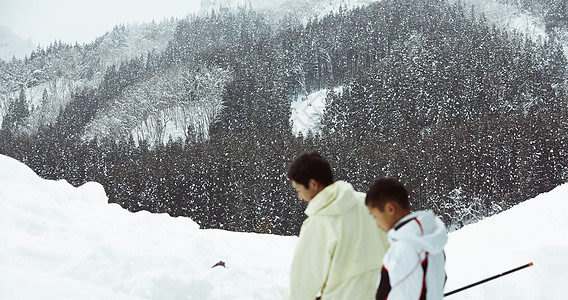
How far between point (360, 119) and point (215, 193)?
27.5 meters

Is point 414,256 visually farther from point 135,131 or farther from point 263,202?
point 135,131

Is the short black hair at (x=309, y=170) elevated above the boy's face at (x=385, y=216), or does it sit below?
above

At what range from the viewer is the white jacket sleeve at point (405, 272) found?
6.86 feet

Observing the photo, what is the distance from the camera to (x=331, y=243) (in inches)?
90.9

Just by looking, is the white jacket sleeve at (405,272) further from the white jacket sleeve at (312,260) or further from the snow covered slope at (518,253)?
the snow covered slope at (518,253)

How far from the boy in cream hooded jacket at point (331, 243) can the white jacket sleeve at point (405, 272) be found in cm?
33

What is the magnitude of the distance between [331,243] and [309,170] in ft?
1.55

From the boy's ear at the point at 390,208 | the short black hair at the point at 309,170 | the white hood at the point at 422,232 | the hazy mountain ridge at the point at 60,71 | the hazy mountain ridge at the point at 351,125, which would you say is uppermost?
the hazy mountain ridge at the point at 60,71

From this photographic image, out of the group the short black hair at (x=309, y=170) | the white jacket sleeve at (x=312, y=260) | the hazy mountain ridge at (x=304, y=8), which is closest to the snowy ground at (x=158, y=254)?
the white jacket sleeve at (x=312, y=260)

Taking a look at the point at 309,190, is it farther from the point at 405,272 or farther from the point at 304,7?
the point at 304,7

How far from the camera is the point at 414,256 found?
82.4 inches

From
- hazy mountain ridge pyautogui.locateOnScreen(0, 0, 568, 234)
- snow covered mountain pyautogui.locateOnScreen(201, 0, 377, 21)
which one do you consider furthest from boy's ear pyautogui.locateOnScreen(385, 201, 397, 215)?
snow covered mountain pyautogui.locateOnScreen(201, 0, 377, 21)

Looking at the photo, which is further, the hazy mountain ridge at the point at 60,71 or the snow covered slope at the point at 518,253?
the hazy mountain ridge at the point at 60,71

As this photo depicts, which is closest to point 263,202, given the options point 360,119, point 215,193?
point 215,193
